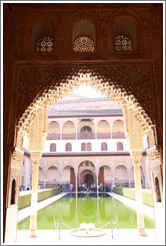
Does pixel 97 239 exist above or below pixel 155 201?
below

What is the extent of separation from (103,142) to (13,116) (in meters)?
17.4

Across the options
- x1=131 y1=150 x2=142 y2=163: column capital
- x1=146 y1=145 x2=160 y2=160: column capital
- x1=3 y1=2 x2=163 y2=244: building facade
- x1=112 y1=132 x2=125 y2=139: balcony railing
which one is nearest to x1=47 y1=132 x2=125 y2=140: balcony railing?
x1=112 y1=132 x2=125 y2=139: balcony railing

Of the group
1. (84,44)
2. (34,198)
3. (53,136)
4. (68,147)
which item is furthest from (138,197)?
(53,136)

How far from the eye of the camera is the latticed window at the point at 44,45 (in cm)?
515

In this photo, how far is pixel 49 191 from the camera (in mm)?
14930

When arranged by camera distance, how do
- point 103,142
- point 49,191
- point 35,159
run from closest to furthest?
point 35,159
point 49,191
point 103,142

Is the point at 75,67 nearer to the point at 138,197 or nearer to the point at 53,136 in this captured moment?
the point at 138,197

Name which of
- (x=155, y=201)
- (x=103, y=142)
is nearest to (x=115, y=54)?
(x=155, y=201)

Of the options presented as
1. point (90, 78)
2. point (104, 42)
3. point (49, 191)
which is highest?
point (104, 42)

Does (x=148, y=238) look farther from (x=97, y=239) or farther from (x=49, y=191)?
(x=49, y=191)

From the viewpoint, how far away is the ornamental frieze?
172 inches

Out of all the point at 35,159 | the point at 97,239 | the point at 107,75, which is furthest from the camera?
the point at 35,159

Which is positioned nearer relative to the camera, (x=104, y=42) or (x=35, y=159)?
(x=104, y=42)

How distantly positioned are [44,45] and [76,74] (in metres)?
1.34
